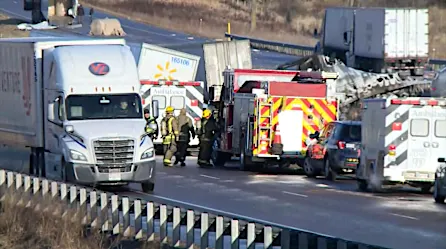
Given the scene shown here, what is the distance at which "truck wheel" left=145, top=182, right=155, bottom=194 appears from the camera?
79.4 ft

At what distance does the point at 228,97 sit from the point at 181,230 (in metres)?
19.6

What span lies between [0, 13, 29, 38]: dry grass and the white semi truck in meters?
53.3

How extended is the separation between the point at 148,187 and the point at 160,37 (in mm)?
62478

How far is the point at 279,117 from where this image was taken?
31.7 meters

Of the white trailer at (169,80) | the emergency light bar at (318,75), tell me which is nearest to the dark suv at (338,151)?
the emergency light bar at (318,75)

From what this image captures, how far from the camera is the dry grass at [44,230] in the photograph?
1533 centimetres

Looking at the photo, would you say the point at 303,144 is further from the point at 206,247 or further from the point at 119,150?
the point at 206,247

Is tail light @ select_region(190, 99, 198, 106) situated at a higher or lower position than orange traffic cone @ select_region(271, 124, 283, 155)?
higher

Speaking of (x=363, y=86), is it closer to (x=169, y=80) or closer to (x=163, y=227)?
(x=169, y=80)

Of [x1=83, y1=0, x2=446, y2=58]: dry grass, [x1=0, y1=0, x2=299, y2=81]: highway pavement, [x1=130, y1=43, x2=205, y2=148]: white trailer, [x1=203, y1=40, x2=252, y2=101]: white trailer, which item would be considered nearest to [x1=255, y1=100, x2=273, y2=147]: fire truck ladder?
[x1=130, y1=43, x2=205, y2=148]: white trailer

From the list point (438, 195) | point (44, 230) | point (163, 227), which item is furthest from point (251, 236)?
point (438, 195)

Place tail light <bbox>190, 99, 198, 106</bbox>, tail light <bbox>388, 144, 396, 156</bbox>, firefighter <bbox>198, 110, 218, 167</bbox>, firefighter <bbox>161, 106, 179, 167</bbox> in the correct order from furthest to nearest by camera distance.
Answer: tail light <bbox>190, 99, 198, 106</bbox>
firefighter <bbox>198, 110, 218, 167</bbox>
firefighter <bbox>161, 106, 179, 167</bbox>
tail light <bbox>388, 144, 396, 156</bbox>

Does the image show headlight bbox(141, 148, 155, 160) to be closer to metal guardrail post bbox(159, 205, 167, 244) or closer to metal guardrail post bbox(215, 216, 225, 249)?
metal guardrail post bbox(159, 205, 167, 244)

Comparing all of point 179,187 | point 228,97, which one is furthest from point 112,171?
point 228,97
